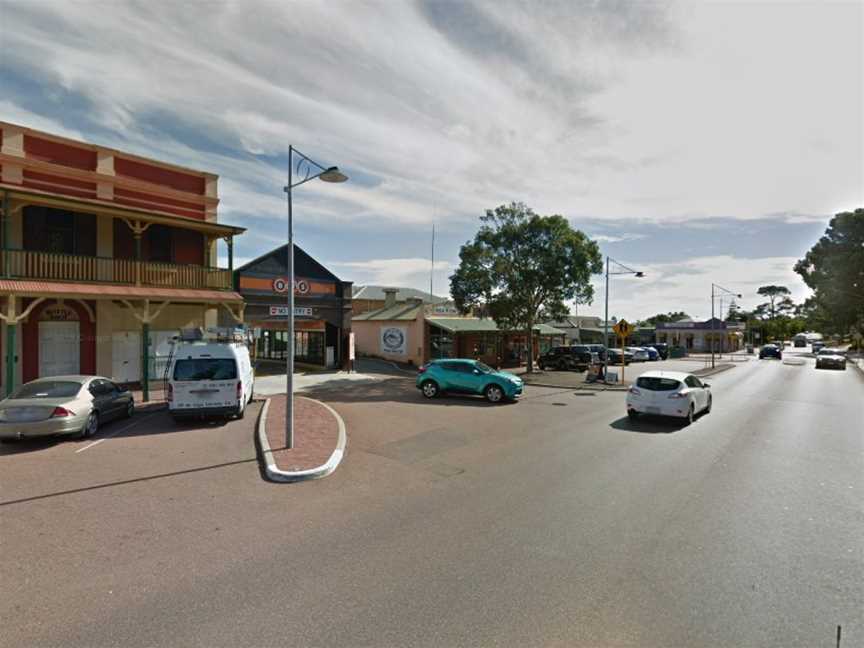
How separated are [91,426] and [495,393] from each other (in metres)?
11.9

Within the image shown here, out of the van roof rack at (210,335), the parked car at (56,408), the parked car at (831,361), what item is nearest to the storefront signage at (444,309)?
the van roof rack at (210,335)

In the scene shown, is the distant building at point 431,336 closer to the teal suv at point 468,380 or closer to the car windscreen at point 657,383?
the teal suv at point 468,380

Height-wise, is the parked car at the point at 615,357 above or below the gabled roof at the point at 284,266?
below

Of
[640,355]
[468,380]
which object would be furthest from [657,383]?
[640,355]

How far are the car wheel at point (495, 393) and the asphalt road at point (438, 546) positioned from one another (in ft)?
22.5

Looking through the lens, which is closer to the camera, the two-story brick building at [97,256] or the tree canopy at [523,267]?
the two-story brick building at [97,256]

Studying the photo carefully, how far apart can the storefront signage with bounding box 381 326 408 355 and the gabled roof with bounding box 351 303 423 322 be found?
30.4 inches

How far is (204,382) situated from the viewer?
1202 cm

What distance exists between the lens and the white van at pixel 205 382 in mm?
11875

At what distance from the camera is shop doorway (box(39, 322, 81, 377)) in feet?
55.4

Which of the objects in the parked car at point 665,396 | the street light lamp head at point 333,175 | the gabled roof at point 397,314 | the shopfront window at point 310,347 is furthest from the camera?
the gabled roof at point 397,314

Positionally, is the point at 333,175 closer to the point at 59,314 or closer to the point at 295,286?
the point at 59,314

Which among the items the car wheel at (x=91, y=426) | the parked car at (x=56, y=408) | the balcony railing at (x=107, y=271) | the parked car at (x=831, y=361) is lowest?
the parked car at (x=831, y=361)

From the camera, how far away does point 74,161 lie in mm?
17625
